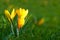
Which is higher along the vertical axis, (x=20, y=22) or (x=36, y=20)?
(x=20, y=22)

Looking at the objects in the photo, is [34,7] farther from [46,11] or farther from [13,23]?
[13,23]

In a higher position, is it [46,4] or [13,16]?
[13,16]

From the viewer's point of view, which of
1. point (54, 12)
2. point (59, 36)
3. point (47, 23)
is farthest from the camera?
point (54, 12)

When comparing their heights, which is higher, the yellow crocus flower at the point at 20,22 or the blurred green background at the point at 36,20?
the yellow crocus flower at the point at 20,22

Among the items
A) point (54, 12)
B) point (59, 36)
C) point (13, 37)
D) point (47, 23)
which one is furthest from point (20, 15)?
point (54, 12)

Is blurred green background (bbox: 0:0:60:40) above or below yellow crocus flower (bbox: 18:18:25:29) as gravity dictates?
below

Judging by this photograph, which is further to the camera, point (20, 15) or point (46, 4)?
point (46, 4)

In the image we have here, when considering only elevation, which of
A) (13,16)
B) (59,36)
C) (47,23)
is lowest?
(47,23)

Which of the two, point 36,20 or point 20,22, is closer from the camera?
point 20,22
